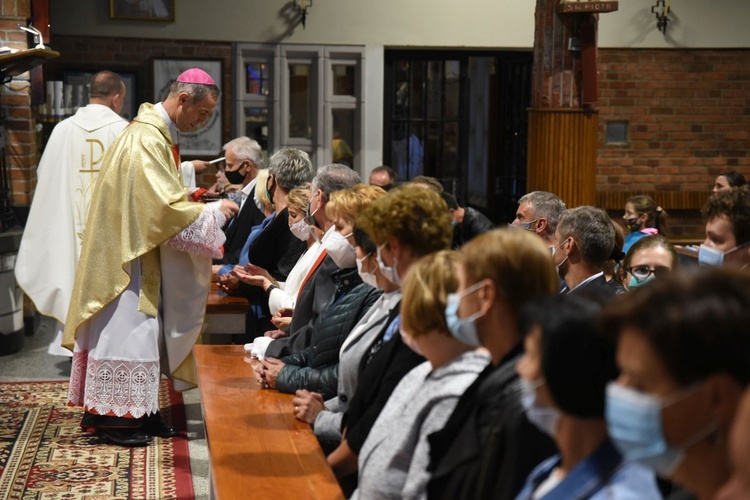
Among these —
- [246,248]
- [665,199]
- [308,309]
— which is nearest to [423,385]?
[308,309]

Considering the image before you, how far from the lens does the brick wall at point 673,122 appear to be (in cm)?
1002

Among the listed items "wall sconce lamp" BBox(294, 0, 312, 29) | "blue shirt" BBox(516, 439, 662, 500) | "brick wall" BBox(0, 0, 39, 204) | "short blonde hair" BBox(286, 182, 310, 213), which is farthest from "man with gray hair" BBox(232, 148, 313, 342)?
"wall sconce lamp" BBox(294, 0, 312, 29)

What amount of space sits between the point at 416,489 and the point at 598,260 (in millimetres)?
1792

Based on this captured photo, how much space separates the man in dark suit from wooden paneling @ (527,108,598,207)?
1827 millimetres

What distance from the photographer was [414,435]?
2.41m

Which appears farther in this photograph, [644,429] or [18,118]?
[18,118]

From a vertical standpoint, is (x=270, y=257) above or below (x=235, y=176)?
below

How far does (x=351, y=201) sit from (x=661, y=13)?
23.6 feet

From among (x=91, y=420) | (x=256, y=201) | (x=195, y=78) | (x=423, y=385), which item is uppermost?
(x=195, y=78)

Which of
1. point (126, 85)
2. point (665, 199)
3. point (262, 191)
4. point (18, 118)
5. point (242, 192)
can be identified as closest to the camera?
point (262, 191)

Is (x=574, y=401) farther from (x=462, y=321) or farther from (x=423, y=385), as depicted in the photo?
(x=423, y=385)

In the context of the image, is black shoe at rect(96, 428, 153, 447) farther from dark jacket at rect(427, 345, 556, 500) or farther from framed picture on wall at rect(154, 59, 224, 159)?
framed picture on wall at rect(154, 59, 224, 159)

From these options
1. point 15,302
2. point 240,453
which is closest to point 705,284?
point 240,453

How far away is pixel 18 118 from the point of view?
7496 millimetres
